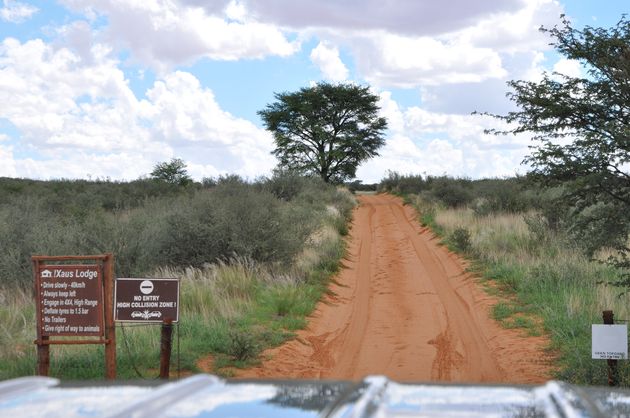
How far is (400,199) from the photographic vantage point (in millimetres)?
46312

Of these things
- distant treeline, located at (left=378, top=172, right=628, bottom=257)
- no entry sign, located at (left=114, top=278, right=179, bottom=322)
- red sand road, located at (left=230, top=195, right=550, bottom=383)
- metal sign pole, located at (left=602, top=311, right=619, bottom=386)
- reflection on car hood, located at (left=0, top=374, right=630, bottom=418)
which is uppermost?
distant treeline, located at (left=378, top=172, right=628, bottom=257)

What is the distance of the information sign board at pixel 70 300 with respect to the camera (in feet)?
25.3

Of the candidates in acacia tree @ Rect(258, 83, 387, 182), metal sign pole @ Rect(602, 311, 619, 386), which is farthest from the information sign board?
acacia tree @ Rect(258, 83, 387, 182)

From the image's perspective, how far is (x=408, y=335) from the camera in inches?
474

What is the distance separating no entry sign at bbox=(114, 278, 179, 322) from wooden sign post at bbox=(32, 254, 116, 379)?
30 centimetres

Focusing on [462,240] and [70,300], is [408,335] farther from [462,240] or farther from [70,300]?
[462,240]

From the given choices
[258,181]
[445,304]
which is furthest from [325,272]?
[258,181]

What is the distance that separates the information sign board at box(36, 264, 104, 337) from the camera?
7699 millimetres

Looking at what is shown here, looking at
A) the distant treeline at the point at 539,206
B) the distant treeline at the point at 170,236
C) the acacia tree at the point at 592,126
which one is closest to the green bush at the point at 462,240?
the distant treeline at the point at 539,206

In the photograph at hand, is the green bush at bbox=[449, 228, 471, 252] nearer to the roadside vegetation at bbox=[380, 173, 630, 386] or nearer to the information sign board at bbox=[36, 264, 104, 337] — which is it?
the roadside vegetation at bbox=[380, 173, 630, 386]

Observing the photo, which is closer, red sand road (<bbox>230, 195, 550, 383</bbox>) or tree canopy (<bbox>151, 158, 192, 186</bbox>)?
red sand road (<bbox>230, 195, 550, 383</bbox>)

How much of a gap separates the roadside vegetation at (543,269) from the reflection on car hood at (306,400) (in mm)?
6024

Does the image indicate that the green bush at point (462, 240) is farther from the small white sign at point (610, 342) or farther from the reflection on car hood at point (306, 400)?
the reflection on car hood at point (306, 400)

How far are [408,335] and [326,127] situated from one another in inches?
1635
